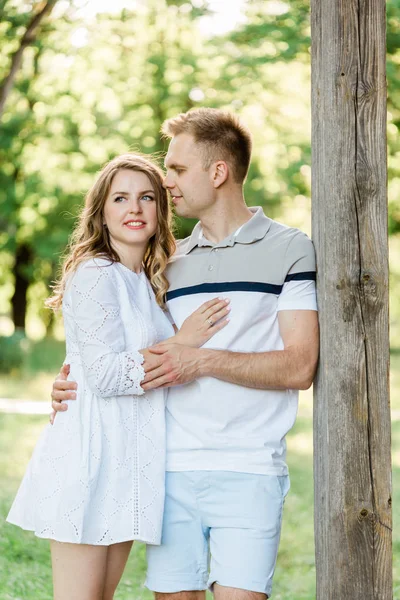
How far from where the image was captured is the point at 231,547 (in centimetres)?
311

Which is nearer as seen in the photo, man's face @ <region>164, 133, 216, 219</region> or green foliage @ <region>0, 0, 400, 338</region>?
man's face @ <region>164, 133, 216, 219</region>

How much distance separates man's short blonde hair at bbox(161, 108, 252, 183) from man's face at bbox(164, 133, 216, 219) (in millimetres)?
29

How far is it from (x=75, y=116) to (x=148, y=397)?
1664 centimetres

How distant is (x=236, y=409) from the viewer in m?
3.19

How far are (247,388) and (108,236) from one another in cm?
80

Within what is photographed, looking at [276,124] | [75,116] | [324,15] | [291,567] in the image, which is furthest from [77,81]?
[324,15]

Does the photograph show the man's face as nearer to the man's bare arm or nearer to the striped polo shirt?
the striped polo shirt


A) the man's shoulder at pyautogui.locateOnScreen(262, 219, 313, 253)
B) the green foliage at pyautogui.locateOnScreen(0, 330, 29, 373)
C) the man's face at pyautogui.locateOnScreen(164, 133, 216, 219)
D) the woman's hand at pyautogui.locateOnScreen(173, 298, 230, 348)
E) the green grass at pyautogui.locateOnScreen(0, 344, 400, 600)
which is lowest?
the green grass at pyautogui.locateOnScreen(0, 344, 400, 600)

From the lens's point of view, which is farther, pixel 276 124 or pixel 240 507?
pixel 276 124

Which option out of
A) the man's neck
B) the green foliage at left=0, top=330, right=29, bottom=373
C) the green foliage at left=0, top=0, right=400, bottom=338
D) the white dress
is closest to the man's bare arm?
the white dress

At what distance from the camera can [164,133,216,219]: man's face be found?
3.39m

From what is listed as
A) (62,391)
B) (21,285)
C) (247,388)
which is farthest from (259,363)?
(21,285)

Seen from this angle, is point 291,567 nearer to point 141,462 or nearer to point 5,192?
point 141,462

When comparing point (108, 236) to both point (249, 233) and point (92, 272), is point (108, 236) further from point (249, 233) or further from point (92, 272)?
point (249, 233)
